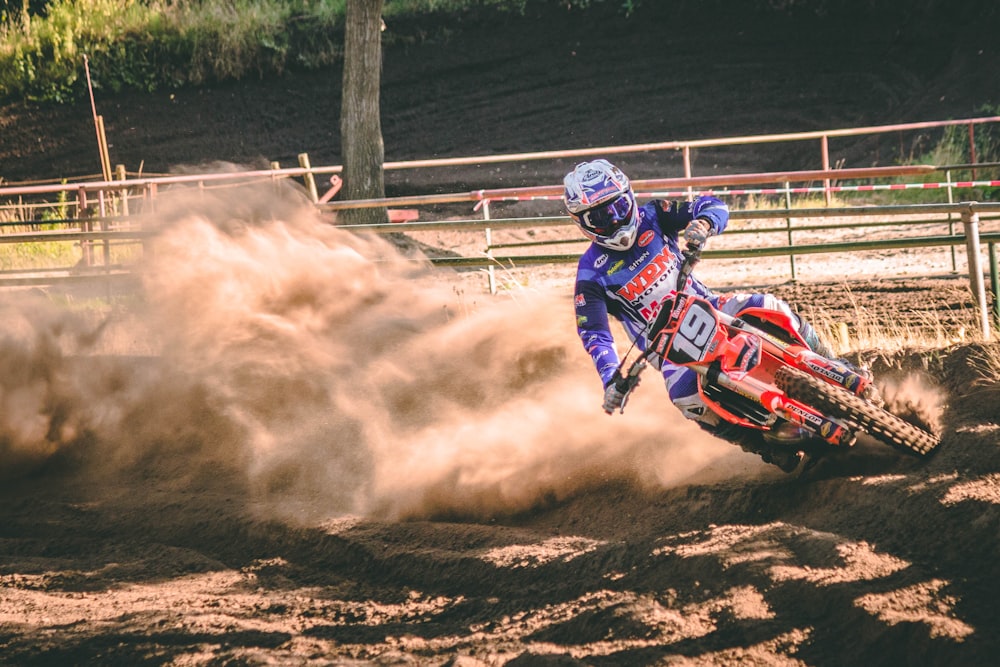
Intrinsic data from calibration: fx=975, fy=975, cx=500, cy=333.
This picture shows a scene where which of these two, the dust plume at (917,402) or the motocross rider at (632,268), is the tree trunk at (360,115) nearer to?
the motocross rider at (632,268)

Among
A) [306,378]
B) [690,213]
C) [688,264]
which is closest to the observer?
[688,264]

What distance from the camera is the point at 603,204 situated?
521 cm

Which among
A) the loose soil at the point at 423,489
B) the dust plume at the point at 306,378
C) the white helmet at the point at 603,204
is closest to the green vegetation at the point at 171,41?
the loose soil at the point at 423,489

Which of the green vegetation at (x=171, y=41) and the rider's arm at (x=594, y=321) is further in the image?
the green vegetation at (x=171, y=41)

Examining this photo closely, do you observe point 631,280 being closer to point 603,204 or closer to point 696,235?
point 603,204

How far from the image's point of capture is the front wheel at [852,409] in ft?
15.5

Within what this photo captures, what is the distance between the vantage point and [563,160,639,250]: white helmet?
5199mm

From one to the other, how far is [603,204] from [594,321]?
658 mm

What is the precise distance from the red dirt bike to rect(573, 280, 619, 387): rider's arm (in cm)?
33

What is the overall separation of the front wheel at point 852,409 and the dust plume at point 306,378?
1.67 metres

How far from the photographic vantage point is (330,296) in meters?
8.03

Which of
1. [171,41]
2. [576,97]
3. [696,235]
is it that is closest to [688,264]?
[696,235]

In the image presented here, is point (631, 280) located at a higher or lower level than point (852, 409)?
higher

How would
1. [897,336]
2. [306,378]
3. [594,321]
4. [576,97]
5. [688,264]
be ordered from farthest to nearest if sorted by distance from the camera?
[576,97]
[306,378]
[897,336]
[594,321]
[688,264]
